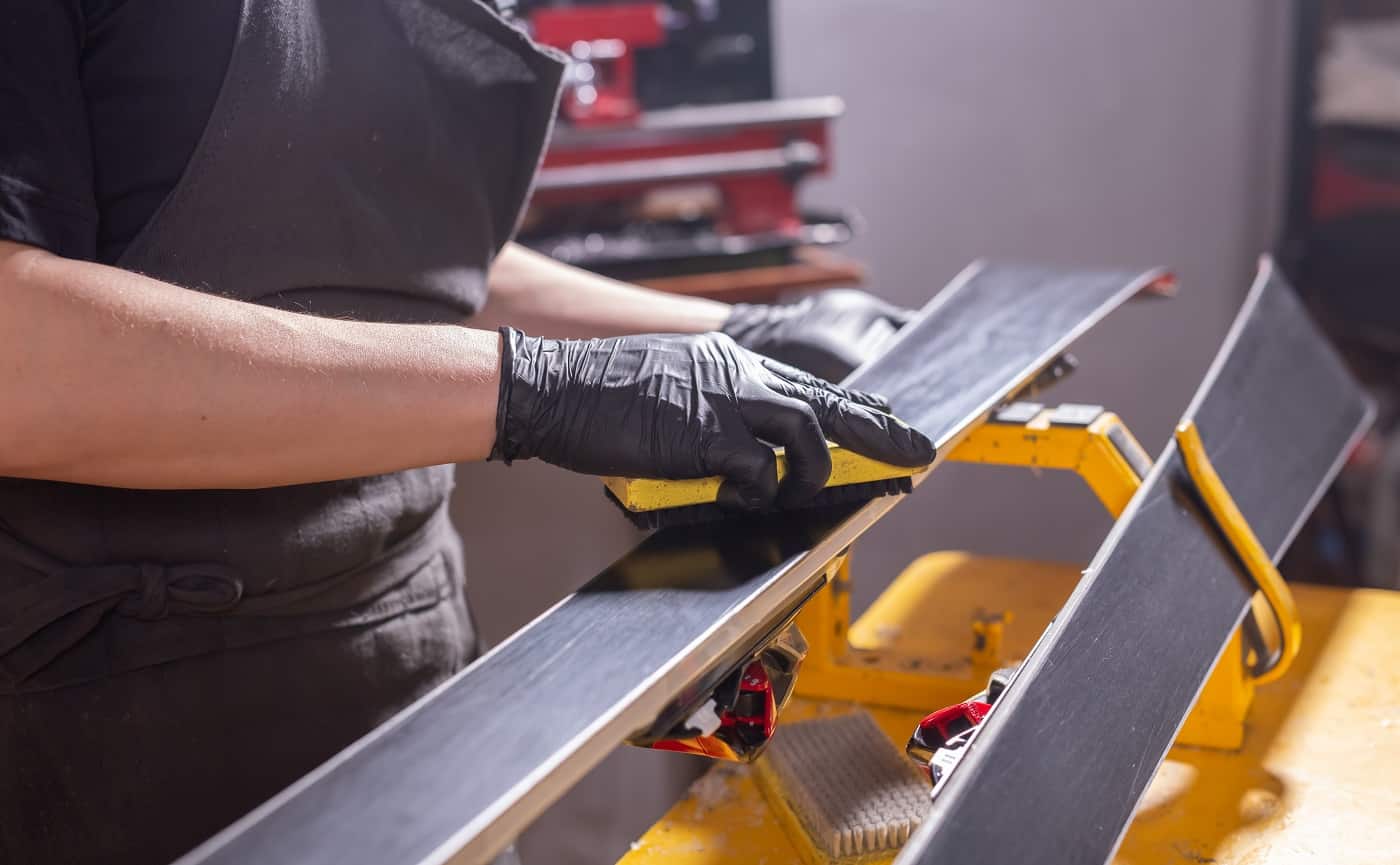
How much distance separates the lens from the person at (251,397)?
710mm

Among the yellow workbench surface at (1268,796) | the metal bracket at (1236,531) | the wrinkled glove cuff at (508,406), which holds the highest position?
the wrinkled glove cuff at (508,406)

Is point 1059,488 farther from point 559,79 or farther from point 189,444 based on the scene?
point 189,444

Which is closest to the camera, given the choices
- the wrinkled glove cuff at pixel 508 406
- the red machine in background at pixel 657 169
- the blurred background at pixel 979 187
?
the wrinkled glove cuff at pixel 508 406

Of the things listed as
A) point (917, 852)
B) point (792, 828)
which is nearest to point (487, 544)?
point (792, 828)

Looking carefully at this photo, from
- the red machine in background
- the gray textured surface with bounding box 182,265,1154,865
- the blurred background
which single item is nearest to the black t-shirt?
the gray textured surface with bounding box 182,265,1154,865

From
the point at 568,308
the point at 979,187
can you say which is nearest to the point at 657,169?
the point at 568,308

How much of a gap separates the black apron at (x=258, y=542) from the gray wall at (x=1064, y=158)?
1.95 meters

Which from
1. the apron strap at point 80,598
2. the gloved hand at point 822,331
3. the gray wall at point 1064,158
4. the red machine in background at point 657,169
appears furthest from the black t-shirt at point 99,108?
the gray wall at point 1064,158

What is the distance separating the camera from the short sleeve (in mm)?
693

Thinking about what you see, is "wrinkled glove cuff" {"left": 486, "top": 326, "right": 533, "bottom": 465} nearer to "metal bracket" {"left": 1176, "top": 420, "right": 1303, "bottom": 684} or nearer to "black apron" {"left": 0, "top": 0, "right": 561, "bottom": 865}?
"black apron" {"left": 0, "top": 0, "right": 561, "bottom": 865}

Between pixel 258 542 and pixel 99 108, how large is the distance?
337 millimetres

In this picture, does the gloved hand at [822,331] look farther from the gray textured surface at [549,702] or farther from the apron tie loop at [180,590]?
the apron tie loop at [180,590]

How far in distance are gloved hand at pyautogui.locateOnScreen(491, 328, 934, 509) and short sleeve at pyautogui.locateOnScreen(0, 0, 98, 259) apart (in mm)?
289

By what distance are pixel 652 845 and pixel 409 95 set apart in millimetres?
659
